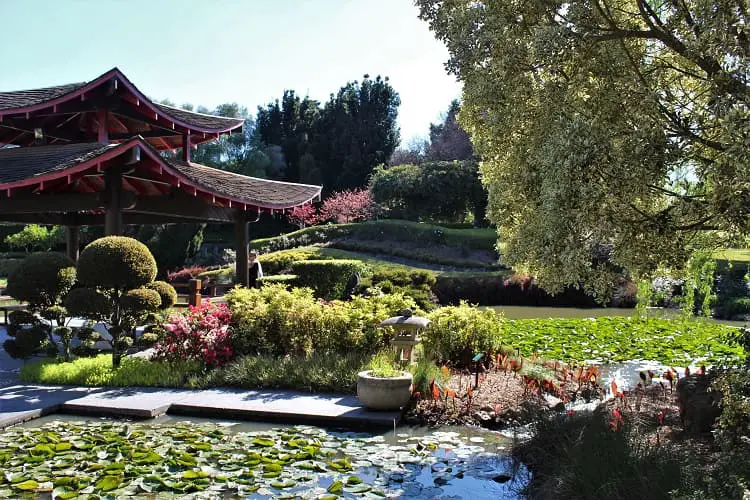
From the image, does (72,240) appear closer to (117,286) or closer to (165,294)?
(165,294)

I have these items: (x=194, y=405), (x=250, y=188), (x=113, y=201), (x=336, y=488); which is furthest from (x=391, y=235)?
(x=336, y=488)

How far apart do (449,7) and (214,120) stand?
34.4 feet

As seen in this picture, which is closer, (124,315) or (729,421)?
(729,421)

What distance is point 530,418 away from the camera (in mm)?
6941

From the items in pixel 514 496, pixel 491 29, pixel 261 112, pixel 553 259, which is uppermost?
pixel 261 112

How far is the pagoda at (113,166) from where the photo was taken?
11719 mm

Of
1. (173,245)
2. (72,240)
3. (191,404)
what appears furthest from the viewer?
(173,245)

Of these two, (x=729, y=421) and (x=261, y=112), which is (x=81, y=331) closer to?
(x=729, y=421)

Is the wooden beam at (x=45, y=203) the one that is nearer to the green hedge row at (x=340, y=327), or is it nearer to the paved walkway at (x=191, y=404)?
the green hedge row at (x=340, y=327)

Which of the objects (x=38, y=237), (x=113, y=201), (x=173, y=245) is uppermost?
(x=38, y=237)

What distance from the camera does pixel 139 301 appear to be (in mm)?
10086

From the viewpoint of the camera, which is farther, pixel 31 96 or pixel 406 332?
pixel 31 96

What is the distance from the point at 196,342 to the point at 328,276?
31.4ft

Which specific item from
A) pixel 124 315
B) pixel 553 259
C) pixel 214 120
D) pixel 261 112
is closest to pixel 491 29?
pixel 553 259
